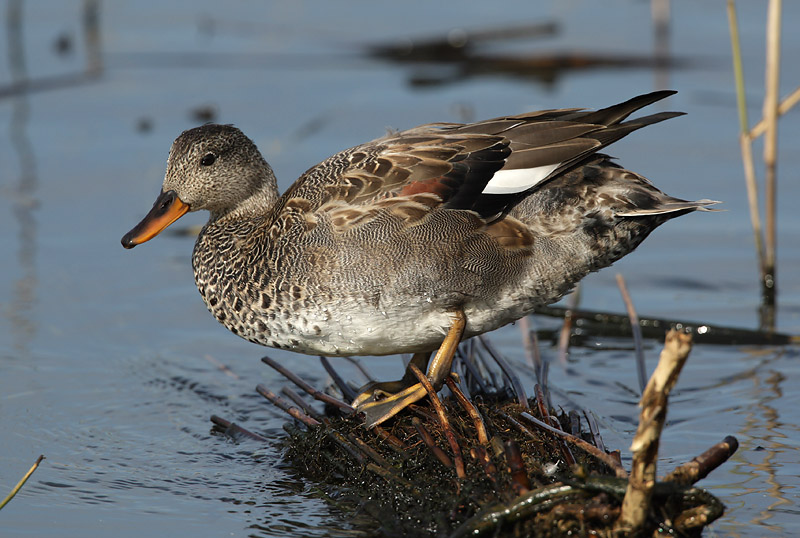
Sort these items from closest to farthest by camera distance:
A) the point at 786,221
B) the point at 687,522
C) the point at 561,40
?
the point at 687,522 < the point at 786,221 < the point at 561,40

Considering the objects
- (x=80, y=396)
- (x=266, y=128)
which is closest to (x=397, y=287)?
(x=80, y=396)

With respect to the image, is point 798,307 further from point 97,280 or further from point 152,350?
point 97,280

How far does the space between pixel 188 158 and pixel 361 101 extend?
5335mm

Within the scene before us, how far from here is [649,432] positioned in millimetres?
3941

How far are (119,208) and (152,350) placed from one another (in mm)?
2186

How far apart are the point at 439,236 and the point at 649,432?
163 cm

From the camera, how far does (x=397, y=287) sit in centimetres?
519

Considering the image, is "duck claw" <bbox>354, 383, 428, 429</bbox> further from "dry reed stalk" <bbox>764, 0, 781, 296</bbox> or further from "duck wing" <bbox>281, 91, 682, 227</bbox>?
"dry reed stalk" <bbox>764, 0, 781, 296</bbox>

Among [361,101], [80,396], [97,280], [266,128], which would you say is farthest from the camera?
[361,101]

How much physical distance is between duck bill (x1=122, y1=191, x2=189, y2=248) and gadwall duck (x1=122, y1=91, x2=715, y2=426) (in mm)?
503

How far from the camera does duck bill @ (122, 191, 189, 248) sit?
5.75 m

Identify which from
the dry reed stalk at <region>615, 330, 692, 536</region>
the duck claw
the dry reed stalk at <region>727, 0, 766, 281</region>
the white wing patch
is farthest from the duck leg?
the dry reed stalk at <region>727, 0, 766, 281</region>

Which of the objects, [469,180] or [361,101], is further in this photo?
[361,101]

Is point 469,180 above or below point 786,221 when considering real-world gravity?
above
